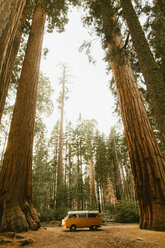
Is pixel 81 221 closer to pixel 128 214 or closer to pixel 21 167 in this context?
pixel 21 167

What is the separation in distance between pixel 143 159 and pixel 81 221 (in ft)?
16.9

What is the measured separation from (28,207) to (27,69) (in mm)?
5160

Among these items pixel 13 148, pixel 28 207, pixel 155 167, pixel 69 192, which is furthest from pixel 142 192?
pixel 69 192

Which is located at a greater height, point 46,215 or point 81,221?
point 81,221

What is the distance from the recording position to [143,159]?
4.57 metres

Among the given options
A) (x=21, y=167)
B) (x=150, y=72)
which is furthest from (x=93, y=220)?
(x=150, y=72)

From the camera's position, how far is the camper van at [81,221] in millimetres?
6986

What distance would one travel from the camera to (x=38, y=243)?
3.03 meters

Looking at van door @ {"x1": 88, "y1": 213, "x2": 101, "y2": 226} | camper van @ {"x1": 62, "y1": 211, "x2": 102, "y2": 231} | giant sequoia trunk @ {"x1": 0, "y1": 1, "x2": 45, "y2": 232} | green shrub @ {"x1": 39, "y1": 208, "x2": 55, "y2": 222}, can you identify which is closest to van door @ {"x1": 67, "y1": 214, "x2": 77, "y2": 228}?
camper van @ {"x1": 62, "y1": 211, "x2": 102, "y2": 231}

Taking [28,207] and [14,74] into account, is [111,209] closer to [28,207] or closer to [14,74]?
[28,207]

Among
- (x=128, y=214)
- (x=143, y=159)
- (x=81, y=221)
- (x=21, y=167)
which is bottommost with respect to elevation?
(x=128, y=214)

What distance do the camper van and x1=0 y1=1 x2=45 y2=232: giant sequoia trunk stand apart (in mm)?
3688

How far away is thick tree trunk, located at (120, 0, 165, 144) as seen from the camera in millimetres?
2549

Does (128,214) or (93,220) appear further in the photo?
(128,214)
